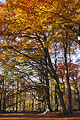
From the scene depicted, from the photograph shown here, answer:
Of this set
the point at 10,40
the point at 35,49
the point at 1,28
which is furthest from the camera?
the point at 35,49

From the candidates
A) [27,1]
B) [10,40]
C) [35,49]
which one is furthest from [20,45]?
[27,1]

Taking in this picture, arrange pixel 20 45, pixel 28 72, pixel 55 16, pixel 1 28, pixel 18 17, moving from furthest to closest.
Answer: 1. pixel 28 72
2. pixel 20 45
3. pixel 1 28
4. pixel 18 17
5. pixel 55 16

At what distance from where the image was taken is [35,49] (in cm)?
1289

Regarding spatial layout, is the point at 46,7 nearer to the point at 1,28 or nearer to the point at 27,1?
the point at 27,1

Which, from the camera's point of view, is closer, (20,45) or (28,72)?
(20,45)

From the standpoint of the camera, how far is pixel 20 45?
11.0m

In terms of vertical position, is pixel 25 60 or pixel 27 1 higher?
pixel 27 1

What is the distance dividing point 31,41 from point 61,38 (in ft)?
9.60

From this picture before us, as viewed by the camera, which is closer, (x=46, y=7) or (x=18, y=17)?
(x=46, y=7)

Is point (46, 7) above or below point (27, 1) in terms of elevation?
below

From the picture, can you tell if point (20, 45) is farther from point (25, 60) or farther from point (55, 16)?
point (55, 16)

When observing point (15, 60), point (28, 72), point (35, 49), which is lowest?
point (28, 72)

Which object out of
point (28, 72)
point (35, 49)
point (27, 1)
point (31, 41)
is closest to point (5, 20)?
point (27, 1)

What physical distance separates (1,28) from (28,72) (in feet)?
25.7
